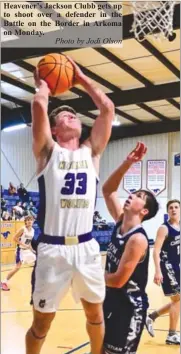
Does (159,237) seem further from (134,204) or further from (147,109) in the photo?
(147,109)

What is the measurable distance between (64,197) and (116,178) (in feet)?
1.70

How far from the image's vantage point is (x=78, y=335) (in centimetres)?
445

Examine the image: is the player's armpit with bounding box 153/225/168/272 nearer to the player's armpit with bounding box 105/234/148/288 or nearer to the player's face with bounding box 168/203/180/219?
the player's face with bounding box 168/203/180/219

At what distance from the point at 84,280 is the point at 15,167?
12038 mm

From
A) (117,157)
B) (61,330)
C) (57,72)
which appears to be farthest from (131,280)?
(117,157)

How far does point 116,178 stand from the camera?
295 cm

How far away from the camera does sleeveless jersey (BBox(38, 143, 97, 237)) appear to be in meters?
2.52

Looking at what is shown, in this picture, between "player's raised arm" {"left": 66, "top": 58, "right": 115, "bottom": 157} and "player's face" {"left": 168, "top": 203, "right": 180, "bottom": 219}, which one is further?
"player's face" {"left": 168, "top": 203, "right": 180, "bottom": 219}

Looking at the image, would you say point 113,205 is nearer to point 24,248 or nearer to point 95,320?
point 95,320

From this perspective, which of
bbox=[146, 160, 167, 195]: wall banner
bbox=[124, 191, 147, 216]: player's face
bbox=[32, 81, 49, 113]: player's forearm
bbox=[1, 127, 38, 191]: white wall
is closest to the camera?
bbox=[32, 81, 49, 113]: player's forearm

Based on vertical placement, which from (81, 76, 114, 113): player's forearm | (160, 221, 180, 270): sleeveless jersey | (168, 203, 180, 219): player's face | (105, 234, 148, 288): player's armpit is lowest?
(160, 221, 180, 270): sleeveless jersey

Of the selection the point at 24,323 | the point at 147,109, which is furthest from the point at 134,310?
the point at 147,109

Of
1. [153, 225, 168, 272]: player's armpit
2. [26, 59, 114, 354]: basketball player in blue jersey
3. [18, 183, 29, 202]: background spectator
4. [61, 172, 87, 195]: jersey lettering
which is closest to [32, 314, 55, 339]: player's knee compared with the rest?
[26, 59, 114, 354]: basketball player in blue jersey

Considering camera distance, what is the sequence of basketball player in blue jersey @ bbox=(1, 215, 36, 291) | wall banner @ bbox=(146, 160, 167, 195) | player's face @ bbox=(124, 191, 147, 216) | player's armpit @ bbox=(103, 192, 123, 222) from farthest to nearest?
wall banner @ bbox=(146, 160, 167, 195), basketball player in blue jersey @ bbox=(1, 215, 36, 291), player's armpit @ bbox=(103, 192, 123, 222), player's face @ bbox=(124, 191, 147, 216)
